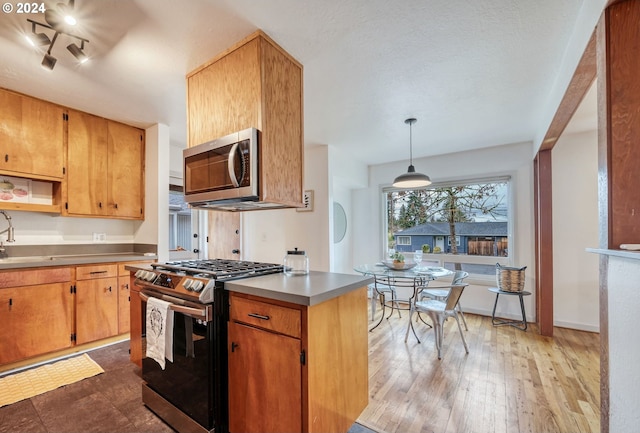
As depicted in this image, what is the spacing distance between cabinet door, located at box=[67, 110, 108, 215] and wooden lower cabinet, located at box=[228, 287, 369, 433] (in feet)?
8.26

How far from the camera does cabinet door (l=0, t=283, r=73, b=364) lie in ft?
7.60

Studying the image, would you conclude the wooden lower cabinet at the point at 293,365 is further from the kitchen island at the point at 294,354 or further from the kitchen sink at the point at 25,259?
the kitchen sink at the point at 25,259

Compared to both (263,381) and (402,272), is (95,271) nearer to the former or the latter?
(263,381)

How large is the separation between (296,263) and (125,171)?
8.46 ft

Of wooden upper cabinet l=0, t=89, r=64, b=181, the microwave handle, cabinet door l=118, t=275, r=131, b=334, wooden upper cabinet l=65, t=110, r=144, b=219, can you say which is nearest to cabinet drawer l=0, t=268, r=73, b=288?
cabinet door l=118, t=275, r=131, b=334

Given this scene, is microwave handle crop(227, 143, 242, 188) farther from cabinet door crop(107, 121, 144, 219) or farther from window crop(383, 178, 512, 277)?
window crop(383, 178, 512, 277)

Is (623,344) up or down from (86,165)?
down

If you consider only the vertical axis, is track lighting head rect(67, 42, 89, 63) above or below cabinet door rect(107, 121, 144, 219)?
above

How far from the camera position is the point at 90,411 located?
6.14 feet

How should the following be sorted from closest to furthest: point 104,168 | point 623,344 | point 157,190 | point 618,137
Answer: point 623,344 → point 618,137 → point 104,168 → point 157,190

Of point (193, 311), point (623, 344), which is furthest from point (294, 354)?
point (623, 344)

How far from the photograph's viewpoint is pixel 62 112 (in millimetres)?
2809

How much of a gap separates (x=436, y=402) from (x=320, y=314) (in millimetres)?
1315

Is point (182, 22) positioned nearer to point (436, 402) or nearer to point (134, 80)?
point (134, 80)
